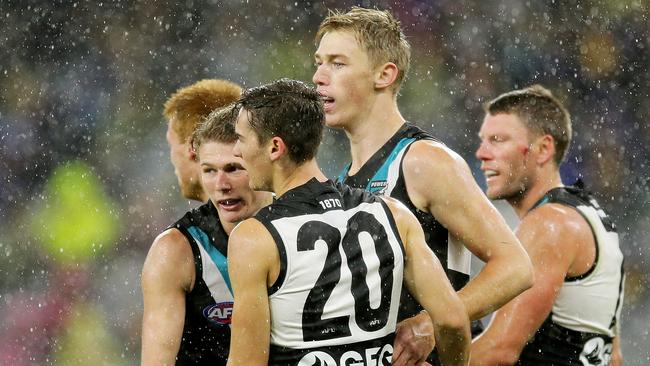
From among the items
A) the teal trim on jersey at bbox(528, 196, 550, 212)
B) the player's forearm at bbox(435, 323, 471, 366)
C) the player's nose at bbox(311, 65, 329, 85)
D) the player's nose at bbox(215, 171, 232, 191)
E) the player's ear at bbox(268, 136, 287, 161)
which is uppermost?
the player's nose at bbox(311, 65, 329, 85)

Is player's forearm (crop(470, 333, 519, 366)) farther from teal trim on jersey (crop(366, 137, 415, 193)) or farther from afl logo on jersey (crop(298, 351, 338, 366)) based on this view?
afl logo on jersey (crop(298, 351, 338, 366))

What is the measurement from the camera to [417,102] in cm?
969

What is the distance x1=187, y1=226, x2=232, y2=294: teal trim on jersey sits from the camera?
11.9ft

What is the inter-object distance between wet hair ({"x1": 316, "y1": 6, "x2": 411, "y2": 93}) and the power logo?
4.49ft

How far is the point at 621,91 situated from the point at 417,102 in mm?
2170

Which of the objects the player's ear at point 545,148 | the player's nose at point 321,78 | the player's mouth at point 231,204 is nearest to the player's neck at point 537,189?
the player's ear at point 545,148

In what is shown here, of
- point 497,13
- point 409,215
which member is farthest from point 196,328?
point 497,13

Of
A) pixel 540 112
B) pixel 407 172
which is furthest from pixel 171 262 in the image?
pixel 540 112

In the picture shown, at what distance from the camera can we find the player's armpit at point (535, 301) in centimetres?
418

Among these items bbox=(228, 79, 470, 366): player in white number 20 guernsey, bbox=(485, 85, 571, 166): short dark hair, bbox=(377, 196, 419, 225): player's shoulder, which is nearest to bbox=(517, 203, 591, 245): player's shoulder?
bbox=(485, 85, 571, 166): short dark hair

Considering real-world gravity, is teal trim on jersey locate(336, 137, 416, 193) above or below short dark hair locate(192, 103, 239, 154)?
below

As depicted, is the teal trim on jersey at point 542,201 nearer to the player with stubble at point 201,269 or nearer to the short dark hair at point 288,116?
the player with stubble at point 201,269

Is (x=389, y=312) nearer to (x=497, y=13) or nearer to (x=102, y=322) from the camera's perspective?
(x=102, y=322)

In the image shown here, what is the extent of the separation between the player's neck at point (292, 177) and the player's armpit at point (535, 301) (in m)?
1.53
